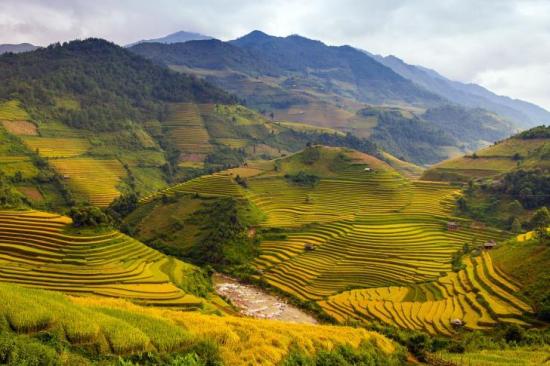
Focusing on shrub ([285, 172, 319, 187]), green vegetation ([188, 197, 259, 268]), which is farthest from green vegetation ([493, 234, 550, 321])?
shrub ([285, 172, 319, 187])

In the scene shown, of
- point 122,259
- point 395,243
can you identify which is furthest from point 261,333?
point 395,243

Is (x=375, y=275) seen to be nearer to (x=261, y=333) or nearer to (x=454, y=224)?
(x=454, y=224)

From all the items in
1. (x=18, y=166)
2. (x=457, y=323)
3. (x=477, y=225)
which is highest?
(x=18, y=166)

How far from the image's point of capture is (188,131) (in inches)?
5925

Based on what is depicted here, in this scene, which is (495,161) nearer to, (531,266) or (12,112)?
(531,266)

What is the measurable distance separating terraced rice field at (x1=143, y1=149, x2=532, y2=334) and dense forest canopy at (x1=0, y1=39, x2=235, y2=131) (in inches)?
2581

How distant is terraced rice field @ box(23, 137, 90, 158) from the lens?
100719 mm

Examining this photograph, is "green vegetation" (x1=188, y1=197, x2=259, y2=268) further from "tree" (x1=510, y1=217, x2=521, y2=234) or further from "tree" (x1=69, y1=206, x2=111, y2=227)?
"tree" (x1=510, y1=217, x2=521, y2=234)

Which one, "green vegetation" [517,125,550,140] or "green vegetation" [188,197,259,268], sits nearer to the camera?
"green vegetation" [188,197,259,268]

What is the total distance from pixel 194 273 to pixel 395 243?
88.2 feet

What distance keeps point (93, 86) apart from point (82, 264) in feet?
428

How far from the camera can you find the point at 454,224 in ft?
219

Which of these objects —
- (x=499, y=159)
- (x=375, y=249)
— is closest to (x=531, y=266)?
(x=375, y=249)

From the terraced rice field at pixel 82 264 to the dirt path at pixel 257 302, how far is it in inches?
252
